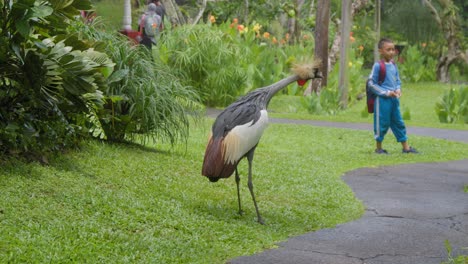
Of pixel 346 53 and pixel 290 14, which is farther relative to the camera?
pixel 290 14

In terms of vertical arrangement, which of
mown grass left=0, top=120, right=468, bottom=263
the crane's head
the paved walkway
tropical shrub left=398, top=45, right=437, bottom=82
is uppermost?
the crane's head

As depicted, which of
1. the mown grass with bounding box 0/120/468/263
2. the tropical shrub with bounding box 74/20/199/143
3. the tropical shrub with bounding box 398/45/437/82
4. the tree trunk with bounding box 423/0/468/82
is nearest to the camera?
the mown grass with bounding box 0/120/468/263

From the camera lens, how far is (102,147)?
9.12 m

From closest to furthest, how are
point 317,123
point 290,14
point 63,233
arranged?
point 63,233 → point 317,123 → point 290,14

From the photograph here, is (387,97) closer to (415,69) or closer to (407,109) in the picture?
(407,109)

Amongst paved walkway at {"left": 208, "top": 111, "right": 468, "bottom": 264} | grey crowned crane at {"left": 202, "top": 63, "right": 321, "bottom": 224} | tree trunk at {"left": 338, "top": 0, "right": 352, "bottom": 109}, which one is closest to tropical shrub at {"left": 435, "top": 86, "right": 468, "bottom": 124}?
tree trunk at {"left": 338, "top": 0, "right": 352, "bottom": 109}

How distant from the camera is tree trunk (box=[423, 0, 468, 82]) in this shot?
2817cm

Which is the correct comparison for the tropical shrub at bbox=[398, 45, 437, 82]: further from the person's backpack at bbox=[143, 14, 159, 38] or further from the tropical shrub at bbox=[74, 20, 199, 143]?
the tropical shrub at bbox=[74, 20, 199, 143]

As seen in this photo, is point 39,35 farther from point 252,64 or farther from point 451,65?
point 451,65

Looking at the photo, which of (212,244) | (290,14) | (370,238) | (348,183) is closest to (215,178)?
(212,244)

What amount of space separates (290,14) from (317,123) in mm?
8998

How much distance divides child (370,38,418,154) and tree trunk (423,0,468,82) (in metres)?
16.4

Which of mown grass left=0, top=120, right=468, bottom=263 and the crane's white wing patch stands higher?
the crane's white wing patch

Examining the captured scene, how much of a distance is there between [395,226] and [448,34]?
22039mm
